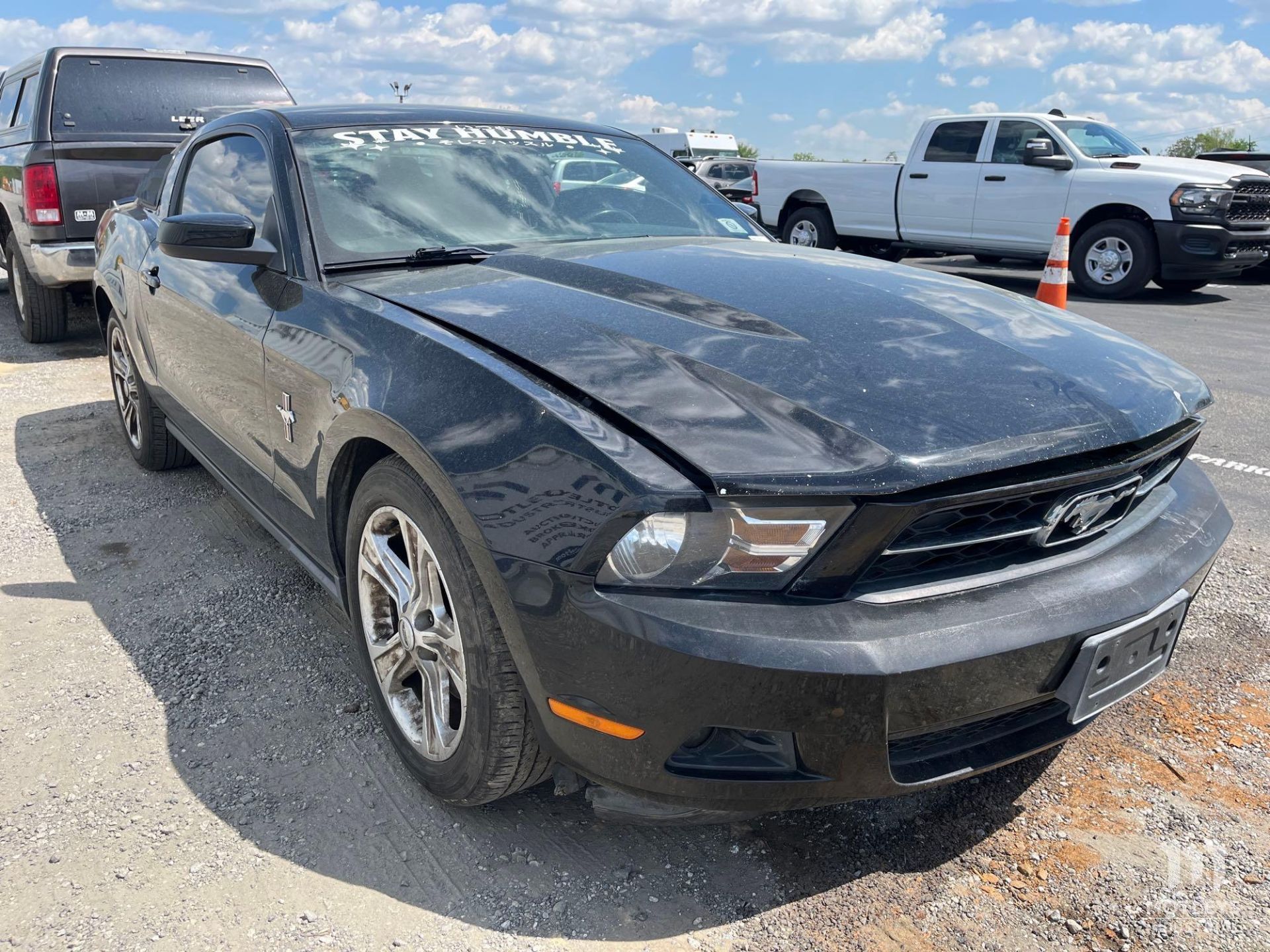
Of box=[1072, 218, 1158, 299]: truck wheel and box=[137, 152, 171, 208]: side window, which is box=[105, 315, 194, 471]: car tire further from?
box=[1072, 218, 1158, 299]: truck wheel

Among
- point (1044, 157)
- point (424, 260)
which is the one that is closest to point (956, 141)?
point (1044, 157)

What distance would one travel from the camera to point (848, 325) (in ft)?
7.19

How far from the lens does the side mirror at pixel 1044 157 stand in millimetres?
10188

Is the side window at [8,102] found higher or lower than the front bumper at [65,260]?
higher

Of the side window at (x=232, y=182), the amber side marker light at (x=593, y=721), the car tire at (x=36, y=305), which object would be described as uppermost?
the side window at (x=232, y=182)

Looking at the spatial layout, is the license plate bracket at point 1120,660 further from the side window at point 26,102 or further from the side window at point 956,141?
the side window at point 956,141

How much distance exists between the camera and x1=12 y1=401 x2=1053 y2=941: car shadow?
6.54 feet

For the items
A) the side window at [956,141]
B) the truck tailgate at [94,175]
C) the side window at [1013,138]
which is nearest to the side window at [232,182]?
the truck tailgate at [94,175]

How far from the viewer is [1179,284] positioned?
10688 mm

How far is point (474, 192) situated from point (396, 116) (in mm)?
404

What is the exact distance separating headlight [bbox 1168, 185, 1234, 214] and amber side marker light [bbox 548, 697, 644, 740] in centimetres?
975

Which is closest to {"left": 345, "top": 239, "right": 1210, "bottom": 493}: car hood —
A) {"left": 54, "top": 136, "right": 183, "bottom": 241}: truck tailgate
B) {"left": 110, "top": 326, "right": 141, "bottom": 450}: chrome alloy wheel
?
{"left": 110, "top": 326, "right": 141, "bottom": 450}: chrome alloy wheel

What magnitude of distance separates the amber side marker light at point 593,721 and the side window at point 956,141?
1091 centimetres

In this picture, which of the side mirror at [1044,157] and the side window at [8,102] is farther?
the side mirror at [1044,157]
